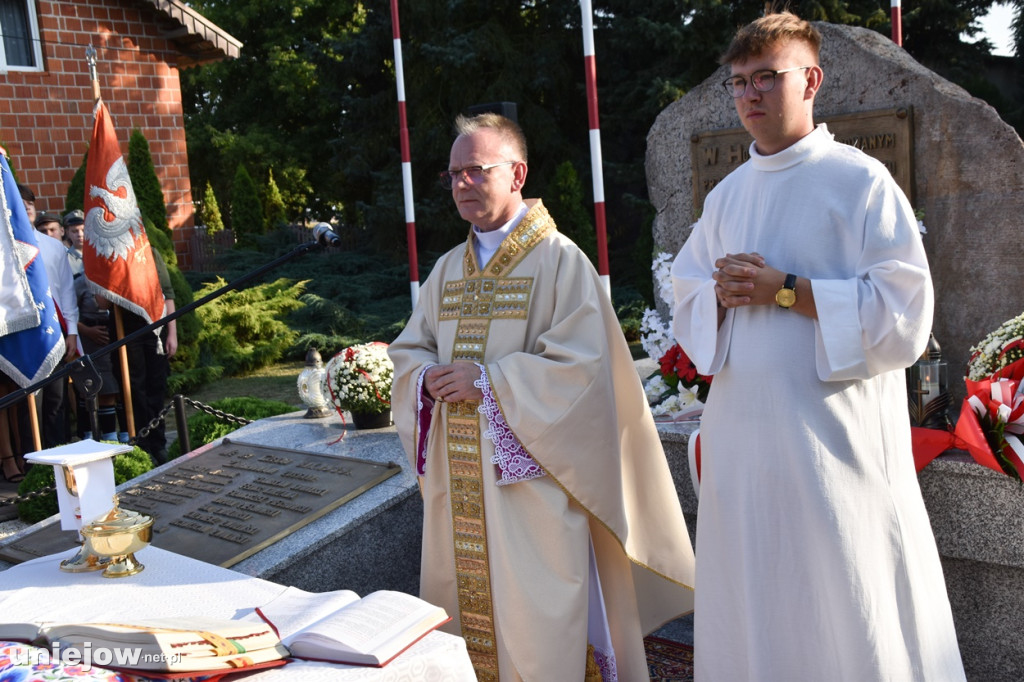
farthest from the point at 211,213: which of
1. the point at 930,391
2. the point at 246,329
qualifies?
the point at 930,391

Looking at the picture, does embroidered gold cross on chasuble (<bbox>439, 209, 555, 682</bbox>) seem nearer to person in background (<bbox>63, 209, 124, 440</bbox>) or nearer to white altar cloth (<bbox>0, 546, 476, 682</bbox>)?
white altar cloth (<bbox>0, 546, 476, 682</bbox>)

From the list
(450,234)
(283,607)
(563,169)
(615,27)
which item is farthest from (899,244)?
(450,234)

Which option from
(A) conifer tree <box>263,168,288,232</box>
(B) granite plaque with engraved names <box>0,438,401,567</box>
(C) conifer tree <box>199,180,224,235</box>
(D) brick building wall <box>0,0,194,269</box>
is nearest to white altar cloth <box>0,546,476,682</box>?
(B) granite plaque with engraved names <box>0,438,401,567</box>

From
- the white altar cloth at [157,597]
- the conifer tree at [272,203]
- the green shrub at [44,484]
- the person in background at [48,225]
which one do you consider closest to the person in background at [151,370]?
the person in background at [48,225]

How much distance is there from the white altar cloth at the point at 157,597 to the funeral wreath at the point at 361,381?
5.41 ft

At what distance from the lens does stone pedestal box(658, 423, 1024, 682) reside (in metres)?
3.21

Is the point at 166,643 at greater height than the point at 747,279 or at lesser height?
lesser

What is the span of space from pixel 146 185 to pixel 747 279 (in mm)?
11166

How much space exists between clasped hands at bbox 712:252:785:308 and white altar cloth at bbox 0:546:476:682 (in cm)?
112

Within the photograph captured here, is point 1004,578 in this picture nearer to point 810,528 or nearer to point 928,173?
point 810,528

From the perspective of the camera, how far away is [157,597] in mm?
Answer: 2748

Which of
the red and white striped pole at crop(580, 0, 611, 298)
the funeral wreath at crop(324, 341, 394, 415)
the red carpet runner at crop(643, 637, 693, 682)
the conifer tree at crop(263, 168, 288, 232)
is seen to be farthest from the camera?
the conifer tree at crop(263, 168, 288, 232)

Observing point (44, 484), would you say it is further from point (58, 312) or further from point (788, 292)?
point (788, 292)

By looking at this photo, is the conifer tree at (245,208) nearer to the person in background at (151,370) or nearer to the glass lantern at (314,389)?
the person in background at (151,370)
